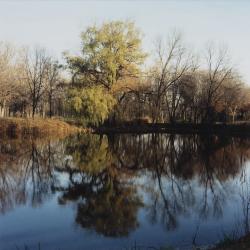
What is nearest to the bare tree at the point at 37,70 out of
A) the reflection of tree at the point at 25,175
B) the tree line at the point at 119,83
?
the tree line at the point at 119,83

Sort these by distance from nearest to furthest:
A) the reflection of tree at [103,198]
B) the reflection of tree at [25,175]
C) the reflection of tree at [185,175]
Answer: the reflection of tree at [103,198]
the reflection of tree at [185,175]
the reflection of tree at [25,175]

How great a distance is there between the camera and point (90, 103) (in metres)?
37.8

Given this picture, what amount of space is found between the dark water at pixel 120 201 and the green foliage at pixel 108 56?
19.4 meters

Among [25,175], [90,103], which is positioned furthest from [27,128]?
[25,175]

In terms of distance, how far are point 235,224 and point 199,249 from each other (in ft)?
8.52

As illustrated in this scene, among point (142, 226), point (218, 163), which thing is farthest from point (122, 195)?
point (218, 163)

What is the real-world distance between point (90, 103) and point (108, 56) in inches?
211

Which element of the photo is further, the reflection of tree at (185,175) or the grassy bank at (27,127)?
the grassy bank at (27,127)

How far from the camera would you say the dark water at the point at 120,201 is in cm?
872

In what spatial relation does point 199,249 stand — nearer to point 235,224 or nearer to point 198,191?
point 235,224

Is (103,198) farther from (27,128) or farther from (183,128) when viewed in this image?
(183,128)

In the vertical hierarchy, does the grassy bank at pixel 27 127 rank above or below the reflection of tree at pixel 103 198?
above

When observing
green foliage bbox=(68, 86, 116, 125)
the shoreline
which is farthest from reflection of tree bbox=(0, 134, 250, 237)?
green foliage bbox=(68, 86, 116, 125)

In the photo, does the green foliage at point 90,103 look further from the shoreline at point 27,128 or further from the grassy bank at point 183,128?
the shoreline at point 27,128
